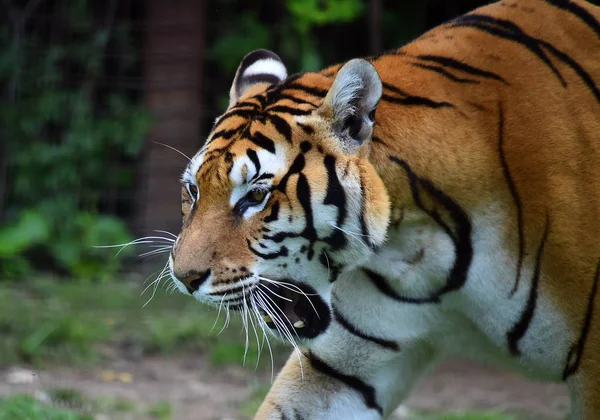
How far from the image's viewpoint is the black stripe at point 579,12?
120 inches

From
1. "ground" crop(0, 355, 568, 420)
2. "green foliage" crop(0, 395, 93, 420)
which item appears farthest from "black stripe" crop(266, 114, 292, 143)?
"ground" crop(0, 355, 568, 420)

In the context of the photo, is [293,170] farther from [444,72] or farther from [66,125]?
[66,125]

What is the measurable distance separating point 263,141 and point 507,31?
831mm

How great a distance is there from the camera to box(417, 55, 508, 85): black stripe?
A: 9.46 feet

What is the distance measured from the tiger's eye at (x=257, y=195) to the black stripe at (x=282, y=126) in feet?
0.52

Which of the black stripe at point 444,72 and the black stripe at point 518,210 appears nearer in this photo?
the black stripe at point 518,210

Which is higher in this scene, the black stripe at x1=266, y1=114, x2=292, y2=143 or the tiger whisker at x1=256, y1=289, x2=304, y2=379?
the black stripe at x1=266, y1=114, x2=292, y2=143

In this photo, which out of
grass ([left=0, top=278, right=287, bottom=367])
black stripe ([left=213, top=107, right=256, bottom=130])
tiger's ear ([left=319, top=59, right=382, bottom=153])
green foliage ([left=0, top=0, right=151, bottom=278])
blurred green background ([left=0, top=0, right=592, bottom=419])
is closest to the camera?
tiger's ear ([left=319, top=59, right=382, bottom=153])

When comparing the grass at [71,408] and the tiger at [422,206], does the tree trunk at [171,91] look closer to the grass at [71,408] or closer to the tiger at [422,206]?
the grass at [71,408]

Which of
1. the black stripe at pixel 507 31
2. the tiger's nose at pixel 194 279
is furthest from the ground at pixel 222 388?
the black stripe at pixel 507 31

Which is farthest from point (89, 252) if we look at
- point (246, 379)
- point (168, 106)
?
point (246, 379)

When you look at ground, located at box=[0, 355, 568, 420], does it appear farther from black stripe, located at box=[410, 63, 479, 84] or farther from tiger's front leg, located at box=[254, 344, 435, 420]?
black stripe, located at box=[410, 63, 479, 84]

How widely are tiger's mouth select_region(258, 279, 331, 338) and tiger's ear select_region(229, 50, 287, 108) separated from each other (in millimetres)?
609

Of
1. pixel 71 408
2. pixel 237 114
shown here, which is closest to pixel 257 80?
pixel 237 114
